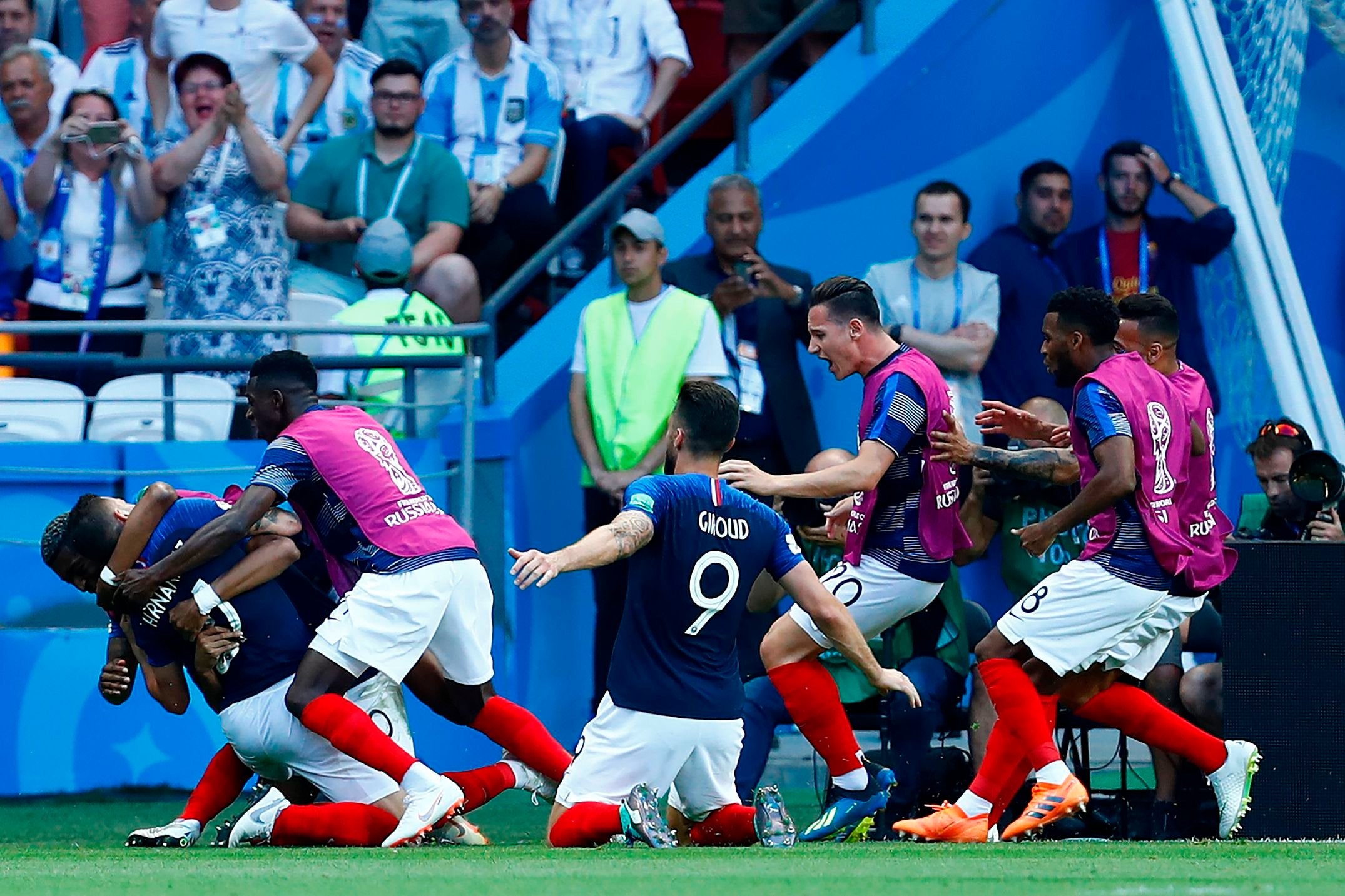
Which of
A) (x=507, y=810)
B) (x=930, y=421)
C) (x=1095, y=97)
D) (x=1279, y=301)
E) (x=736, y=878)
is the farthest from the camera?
(x=1095, y=97)

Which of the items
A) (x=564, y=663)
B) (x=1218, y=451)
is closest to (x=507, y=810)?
(x=564, y=663)

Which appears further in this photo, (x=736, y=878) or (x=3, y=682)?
(x=3, y=682)

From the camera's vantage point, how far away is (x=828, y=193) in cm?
1127

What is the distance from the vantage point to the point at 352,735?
747 cm

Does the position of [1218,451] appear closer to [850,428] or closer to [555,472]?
[850,428]

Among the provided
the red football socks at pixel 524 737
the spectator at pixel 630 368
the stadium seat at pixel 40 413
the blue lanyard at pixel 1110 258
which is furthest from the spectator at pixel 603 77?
the red football socks at pixel 524 737

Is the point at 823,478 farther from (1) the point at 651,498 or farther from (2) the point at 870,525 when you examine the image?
(1) the point at 651,498

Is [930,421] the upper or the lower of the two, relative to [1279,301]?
lower

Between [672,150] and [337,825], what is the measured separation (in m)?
4.52

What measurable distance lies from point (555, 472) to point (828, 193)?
6.77 feet

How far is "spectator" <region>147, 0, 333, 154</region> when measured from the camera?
36.9 feet

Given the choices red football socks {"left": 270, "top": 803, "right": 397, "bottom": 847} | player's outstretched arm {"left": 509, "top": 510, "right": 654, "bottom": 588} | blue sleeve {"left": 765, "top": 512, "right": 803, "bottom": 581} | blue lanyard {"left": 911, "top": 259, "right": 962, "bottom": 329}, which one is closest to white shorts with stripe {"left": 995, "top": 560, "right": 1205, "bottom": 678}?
blue sleeve {"left": 765, "top": 512, "right": 803, "bottom": 581}

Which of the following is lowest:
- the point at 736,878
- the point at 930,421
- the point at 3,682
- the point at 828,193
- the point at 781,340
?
the point at 736,878

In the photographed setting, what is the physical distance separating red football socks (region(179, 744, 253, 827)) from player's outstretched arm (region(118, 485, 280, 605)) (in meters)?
0.87
